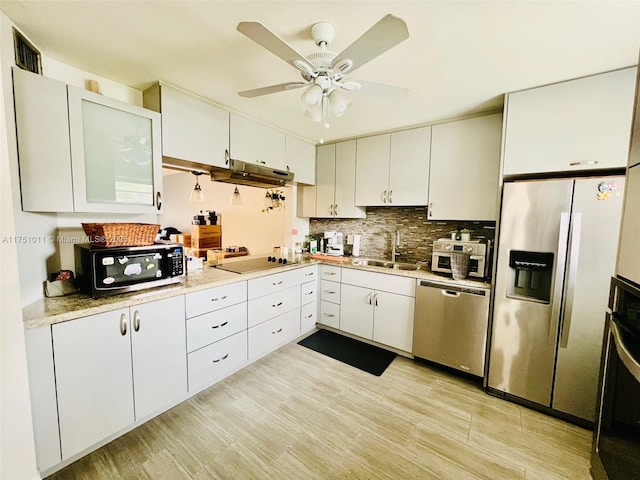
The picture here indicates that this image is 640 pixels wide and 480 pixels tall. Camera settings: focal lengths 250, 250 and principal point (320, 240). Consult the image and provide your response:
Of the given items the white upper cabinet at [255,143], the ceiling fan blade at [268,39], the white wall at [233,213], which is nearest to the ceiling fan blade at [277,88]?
the ceiling fan blade at [268,39]

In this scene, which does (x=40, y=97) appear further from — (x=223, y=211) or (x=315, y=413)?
(x=223, y=211)

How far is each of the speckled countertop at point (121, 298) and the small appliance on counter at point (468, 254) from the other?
0.33ft

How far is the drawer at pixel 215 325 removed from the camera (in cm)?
184

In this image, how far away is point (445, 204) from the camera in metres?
2.46

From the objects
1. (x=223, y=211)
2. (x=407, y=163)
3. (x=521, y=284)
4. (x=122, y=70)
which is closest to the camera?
(x=122, y=70)

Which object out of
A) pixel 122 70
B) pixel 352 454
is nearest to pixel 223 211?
pixel 122 70

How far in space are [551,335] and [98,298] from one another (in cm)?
298

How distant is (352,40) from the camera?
139 cm

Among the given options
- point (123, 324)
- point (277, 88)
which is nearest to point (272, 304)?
point (123, 324)

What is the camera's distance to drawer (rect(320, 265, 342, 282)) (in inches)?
114

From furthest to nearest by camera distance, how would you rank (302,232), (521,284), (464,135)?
(302,232) → (464,135) → (521,284)

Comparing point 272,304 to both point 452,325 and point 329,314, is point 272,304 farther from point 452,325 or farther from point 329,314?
point 452,325

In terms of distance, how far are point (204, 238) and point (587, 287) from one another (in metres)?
5.61

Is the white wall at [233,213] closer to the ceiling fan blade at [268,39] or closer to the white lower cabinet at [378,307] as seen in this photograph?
the white lower cabinet at [378,307]
